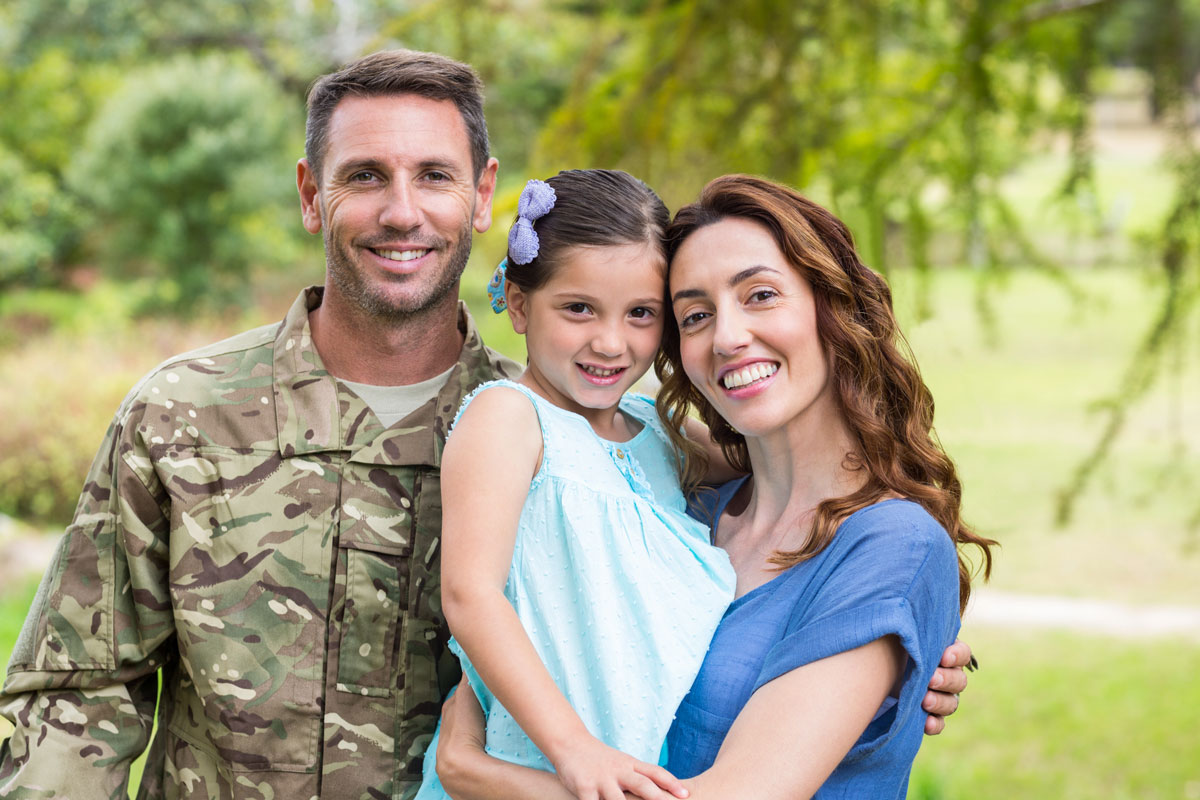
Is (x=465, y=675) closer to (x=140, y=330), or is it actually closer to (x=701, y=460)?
(x=701, y=460)

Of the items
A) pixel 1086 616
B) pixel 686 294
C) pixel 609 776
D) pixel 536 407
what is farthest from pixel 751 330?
pixel 1086 616

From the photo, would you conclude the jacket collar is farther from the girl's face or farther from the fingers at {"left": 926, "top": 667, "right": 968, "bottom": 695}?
the fingers at {"left": 926, "top": 667, "right": 968, "bottom": 695}

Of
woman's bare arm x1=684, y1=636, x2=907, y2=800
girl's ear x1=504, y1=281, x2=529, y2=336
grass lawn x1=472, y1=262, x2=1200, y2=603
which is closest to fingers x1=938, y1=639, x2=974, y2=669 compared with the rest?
woman's bare arm x1=684, y1=636, x2=907, y2=800

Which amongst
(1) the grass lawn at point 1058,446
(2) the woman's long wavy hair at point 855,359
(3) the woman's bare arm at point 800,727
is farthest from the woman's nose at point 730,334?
(1) the grass lawn at point 1058,446

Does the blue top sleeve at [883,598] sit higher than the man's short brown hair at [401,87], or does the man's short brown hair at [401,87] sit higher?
the man's short brown hair at [401,87]

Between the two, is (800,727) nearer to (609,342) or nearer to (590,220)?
(609,342)

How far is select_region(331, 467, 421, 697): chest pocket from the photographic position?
2031 millimetres

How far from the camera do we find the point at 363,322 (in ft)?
6.99

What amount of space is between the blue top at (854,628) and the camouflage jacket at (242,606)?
1.82 ft

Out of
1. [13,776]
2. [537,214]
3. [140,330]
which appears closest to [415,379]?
[537,214]

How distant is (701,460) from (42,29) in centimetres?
1346

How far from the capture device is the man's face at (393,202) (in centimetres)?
206

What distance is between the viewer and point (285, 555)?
6.64 ft

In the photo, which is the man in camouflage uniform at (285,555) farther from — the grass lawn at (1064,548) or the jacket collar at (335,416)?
the grass lawn at (1064,548)
